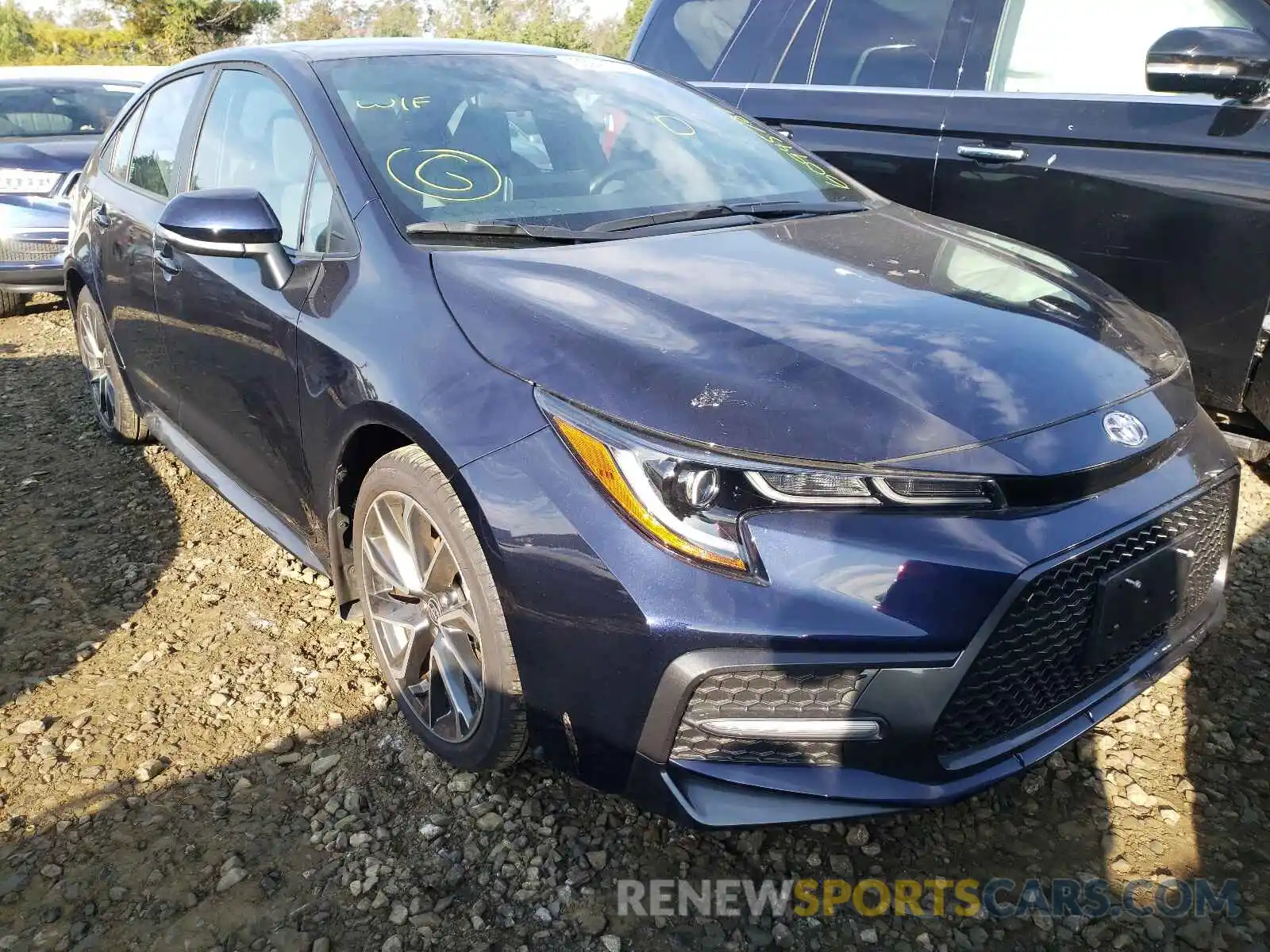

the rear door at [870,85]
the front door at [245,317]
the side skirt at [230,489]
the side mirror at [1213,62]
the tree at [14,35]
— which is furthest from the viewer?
the tree at [14,35]

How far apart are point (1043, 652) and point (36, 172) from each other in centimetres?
704

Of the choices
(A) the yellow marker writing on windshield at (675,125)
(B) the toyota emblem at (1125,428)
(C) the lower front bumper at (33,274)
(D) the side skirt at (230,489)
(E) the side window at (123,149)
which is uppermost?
(A) the yellow marker writing on windshield at (675,125)

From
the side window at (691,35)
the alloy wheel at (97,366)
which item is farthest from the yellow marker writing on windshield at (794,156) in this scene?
the alloy wheel at (97,366)

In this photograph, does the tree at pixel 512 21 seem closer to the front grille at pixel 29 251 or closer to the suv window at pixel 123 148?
the front grille at pixel 29 251

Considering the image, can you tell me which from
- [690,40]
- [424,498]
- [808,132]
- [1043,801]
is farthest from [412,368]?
[690,40]

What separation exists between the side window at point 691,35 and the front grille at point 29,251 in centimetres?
422

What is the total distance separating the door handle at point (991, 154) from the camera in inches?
135

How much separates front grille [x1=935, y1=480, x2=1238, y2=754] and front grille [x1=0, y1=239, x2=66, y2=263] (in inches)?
264

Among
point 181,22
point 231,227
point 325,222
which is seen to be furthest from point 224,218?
point 181,22

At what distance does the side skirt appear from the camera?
2688 mm

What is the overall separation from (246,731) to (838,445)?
1.70 m

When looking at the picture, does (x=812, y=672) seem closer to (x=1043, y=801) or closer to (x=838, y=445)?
(x=838, y=445)

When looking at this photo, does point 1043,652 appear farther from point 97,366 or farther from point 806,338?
point 97,366

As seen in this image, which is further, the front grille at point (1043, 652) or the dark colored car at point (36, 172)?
the dark colored car at point (36, 172)
